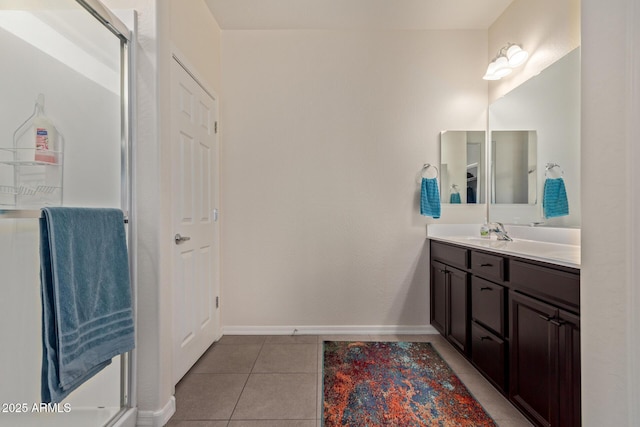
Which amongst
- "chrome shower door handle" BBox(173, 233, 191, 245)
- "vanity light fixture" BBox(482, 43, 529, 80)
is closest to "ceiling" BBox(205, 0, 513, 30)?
"vanity light fixture" BBox(482, 43, 529, 80)

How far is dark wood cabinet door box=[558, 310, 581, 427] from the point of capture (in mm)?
1177

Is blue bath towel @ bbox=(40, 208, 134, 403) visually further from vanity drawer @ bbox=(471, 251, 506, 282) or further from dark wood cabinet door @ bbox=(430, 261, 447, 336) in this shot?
dark wood cabinet door @ bbox=(430, 261, 447, 336)

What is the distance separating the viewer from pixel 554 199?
2002 millimetres

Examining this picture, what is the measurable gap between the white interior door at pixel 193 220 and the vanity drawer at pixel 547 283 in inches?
73.9

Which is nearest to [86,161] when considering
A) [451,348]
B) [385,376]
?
[385,376]

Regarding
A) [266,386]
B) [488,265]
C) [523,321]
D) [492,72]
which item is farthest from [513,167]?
[266,386]

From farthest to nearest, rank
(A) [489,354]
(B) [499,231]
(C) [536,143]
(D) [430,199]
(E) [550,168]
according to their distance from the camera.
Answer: (D) [430,199]
(B) [499,231]
(C) [536,143]
(E) [550,168]
(A) [489,354]

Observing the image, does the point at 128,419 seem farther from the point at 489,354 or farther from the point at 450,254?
the point at 450,254

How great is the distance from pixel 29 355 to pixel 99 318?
0.80 feet

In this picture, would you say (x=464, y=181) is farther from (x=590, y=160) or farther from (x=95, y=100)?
(x=95, y=100)

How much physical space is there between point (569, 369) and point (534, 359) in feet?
0.74

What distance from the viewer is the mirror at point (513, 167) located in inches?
87.0

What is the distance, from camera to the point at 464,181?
2754 mm

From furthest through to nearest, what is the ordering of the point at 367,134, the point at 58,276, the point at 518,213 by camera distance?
1. the point at 367,134
2. the point at 518,213
3. the point at 58,276
